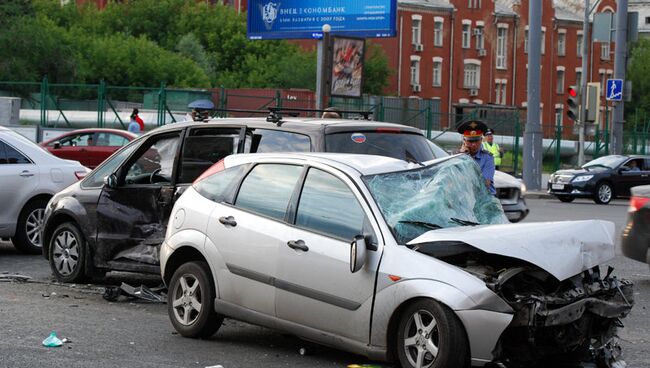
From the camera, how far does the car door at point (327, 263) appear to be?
7.68 m

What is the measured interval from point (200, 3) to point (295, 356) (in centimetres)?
8035

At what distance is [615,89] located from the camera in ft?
115

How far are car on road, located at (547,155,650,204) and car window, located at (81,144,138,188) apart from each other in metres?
22.2

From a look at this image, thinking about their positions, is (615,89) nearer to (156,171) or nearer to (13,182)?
(13,182)

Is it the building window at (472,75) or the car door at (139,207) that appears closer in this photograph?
the car door at (139,207)

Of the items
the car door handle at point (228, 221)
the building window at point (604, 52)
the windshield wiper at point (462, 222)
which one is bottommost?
the car door handle at point (228, 221)

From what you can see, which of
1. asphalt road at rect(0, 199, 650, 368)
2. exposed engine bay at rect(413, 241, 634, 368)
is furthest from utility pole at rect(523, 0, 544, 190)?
exposed engine bay at rect(413, 241, 634, 368)

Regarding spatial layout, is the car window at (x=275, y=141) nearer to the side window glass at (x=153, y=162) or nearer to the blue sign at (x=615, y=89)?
the side window glass at (x=153, y=162)

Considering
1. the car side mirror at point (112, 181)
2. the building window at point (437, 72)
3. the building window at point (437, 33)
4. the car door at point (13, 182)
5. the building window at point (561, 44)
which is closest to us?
the car side mirror at point (112, 181)

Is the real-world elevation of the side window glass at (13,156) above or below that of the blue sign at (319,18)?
below

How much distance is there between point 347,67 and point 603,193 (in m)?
11.5

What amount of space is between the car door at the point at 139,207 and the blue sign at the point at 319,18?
25867mm

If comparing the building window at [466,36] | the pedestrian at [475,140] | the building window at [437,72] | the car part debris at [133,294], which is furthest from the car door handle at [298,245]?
the building window at [466,36]

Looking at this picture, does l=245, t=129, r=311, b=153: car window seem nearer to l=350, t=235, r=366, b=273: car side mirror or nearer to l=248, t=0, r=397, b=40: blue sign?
l=350, t=235, r=366, b=273: car side mirror
